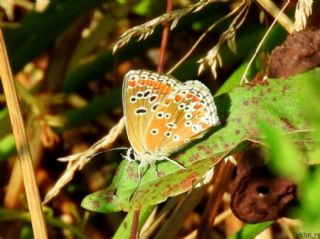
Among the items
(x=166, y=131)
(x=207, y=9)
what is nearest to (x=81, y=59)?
(x=207, y=9)

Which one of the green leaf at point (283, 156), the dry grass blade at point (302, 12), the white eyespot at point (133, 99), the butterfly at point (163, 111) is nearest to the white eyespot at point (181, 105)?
the butterfly at point (163, 111)

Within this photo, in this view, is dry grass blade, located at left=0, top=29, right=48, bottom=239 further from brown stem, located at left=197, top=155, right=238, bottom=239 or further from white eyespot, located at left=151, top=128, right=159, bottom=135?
brown stem, located at left=197, top=155, right=238, bottom=239

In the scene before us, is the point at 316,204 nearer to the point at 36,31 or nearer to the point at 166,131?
the point at 166,131

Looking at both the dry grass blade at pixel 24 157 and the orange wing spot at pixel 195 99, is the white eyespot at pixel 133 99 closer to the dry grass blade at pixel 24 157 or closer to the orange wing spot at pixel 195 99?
the orange wing spot at pixel 195 99

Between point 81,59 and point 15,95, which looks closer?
point 15,95

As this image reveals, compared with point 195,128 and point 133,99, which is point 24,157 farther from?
point 195,128

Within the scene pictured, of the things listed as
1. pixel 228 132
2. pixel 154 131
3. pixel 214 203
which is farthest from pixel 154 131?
pixel 214 203
